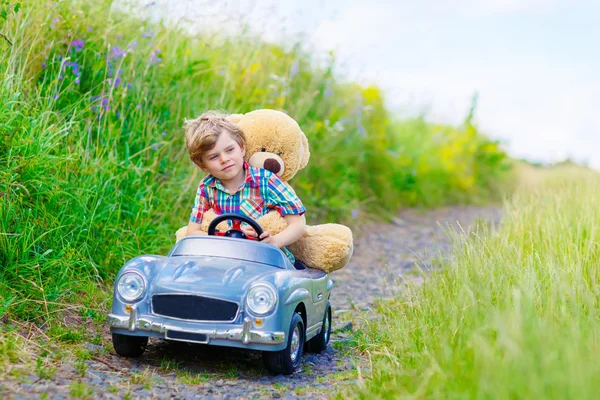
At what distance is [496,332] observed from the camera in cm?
333

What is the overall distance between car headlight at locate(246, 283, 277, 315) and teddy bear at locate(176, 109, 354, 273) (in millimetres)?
921

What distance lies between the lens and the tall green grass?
4.76 m

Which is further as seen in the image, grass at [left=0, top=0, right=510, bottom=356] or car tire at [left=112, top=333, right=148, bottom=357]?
grass at [left=0, top=0, right=510, bottom=356]

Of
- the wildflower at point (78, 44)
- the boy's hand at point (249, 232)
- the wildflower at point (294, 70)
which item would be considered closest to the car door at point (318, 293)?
the boy's hand at point (249, 232)

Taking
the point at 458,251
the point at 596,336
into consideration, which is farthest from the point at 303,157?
the point at 596,336

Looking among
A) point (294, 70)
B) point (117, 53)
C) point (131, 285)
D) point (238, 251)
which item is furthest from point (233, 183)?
point (294, 70)

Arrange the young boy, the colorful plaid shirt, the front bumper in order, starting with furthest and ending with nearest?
the colorful plaid shirt < the young boy < the front bumper

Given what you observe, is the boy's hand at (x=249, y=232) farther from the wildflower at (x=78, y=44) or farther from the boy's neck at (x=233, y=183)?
the wildflower at (x=78, y=44)

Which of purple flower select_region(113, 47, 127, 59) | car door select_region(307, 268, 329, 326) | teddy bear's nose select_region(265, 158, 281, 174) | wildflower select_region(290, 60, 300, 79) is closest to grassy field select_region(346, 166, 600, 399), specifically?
car door select_region(307, 268, 329, 326)

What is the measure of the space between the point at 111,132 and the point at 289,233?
2.33 meters

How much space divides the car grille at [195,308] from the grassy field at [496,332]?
82 cm

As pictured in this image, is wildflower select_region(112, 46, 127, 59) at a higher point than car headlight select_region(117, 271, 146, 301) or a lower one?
higher

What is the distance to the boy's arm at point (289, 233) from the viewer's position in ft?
14.4

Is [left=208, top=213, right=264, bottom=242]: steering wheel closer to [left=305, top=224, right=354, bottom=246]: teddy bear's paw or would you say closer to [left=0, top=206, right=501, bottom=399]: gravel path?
[left=305, top=224, right=354, bottom=246]: teddy bear's paw
